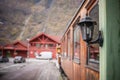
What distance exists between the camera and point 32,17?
4218 inches

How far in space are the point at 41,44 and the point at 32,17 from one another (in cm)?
5932

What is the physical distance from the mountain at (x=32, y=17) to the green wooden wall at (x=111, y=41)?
8004cm

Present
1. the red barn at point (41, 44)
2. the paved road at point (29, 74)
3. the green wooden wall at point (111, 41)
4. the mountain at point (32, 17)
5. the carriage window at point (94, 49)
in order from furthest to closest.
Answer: the mountain at point (32, 17)
the red barn at point (41, 44)
the paved road at point (29, 74)
the carriage window at point (94, 49)
the green wooden wall at point (111, 41)

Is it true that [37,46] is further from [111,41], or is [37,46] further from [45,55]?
[111,41]

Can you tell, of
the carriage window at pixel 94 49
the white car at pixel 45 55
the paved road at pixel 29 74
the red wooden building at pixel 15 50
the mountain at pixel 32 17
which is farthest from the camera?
the mountain at pixel 32 17

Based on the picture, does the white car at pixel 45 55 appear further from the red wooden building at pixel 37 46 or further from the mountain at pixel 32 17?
the mountain at pixel 32 17

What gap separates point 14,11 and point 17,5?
25.4ft

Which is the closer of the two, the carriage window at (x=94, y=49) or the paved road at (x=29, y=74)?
the carriage window at (x=94, y=49)

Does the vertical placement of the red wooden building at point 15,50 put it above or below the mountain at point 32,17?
below

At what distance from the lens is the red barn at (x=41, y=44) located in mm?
49531

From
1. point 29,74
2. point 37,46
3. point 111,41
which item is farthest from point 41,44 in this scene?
point 111,41

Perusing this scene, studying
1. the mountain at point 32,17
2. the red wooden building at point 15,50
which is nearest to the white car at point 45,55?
the red wooden building at point 15,50

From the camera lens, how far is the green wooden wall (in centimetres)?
253

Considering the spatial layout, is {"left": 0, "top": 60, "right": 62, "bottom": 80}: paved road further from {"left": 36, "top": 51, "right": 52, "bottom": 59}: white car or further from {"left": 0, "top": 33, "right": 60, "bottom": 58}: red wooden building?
{"left": 0, "top": 33, "right": 60, "bottom": 58}: red wooden building
